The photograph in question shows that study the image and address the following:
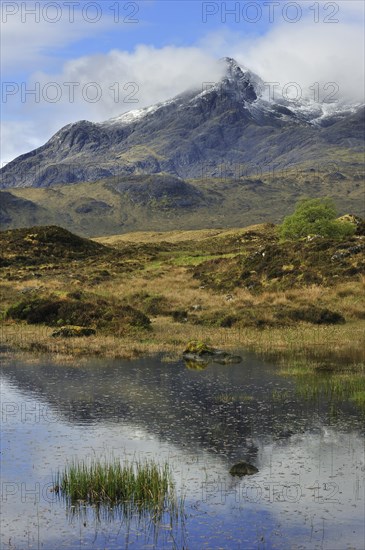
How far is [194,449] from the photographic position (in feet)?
62.1

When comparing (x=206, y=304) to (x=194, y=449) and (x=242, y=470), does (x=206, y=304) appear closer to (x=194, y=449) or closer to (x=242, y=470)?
(x=194, y=449)

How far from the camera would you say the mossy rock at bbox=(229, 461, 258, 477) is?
56.1 feet

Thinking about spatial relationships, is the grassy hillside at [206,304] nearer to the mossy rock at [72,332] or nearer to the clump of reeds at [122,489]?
the mossy rock at [72,332]

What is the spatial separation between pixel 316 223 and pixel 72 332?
156 ft

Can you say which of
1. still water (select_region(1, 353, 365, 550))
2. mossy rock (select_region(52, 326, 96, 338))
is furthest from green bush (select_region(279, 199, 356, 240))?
still water (select_region(1, 353, 365, 550))

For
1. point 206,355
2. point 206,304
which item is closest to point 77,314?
point 206,304

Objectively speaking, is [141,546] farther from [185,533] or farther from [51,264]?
[51,264]

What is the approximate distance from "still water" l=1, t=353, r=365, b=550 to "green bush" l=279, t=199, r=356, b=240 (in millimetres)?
50319

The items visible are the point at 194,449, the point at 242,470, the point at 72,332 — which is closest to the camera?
the point at 242,470

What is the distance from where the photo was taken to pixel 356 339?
1389 inches

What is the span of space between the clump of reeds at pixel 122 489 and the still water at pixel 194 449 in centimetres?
35

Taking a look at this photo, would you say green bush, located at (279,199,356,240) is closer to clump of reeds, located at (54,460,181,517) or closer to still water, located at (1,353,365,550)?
still water, located at (1,353,365,550)

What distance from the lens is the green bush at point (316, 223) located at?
254 feet

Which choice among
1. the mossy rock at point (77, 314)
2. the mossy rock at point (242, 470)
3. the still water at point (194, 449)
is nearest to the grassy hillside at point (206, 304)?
the mossy rock at point (77, 314)
